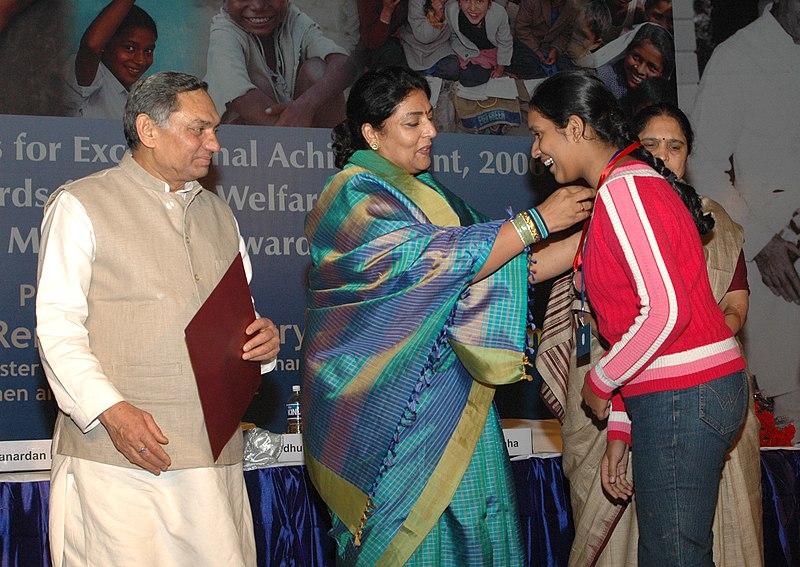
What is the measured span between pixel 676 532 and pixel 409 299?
2.66 ft

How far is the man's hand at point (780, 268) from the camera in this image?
5.21 meters

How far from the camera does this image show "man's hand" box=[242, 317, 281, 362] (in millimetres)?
2186

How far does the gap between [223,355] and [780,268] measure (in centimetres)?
413

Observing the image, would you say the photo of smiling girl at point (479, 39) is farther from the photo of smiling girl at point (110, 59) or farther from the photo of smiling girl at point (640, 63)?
the photo of smiling girl at point (110, 59)

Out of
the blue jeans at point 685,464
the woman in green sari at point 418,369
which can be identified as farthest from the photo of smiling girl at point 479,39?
the blue jeans at point 685,464

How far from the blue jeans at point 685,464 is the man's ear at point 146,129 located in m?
1.33

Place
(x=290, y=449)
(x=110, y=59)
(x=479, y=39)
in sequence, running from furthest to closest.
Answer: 1. (x=479, y=39)
2. (x=110, y=59)
3. (x=290, y=449)

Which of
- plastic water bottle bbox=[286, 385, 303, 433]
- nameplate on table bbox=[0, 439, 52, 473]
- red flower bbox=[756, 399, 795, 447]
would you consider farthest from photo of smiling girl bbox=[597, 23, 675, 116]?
nameplate on table bbox=[0, 439, 52, 473]

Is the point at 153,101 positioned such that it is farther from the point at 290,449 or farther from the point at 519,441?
the point at 519,441

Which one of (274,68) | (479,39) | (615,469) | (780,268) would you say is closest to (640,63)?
(479,39)

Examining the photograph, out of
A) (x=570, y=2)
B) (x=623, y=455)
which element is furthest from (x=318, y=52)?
(x=623, y=455)

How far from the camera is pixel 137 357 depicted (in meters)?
2.02

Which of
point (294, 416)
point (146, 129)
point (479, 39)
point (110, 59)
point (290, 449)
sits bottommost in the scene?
point (290, 449)

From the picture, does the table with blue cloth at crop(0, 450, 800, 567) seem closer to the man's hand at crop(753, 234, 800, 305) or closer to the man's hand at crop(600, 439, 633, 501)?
the man's hand at crop(600, 439, 633, 501)
